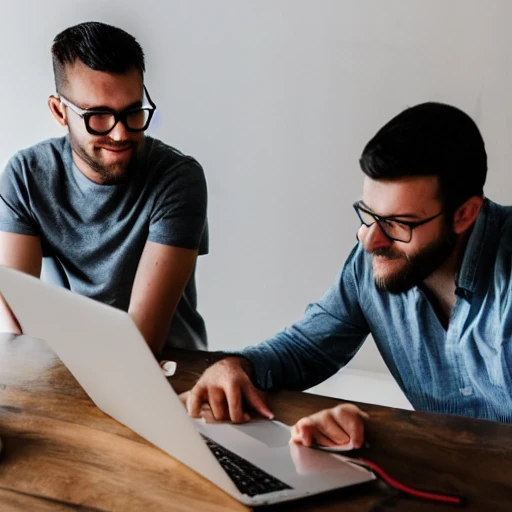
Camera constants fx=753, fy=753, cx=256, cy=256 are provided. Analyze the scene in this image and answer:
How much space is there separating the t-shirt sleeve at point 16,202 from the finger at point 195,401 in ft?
2.95

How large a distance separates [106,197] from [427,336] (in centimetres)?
89

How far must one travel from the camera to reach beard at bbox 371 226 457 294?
140cm

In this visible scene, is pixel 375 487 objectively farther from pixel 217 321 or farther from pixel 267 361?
pixel 217 321

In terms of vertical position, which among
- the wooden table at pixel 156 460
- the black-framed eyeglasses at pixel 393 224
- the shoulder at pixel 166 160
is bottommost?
the wooden table at pixel 156 460

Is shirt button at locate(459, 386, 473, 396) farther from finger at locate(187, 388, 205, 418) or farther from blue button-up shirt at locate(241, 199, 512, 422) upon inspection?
finger at locate(187, 388, 205, 418)

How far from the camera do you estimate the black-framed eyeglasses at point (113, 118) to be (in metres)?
1.77

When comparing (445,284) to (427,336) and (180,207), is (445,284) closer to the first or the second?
(427,336)

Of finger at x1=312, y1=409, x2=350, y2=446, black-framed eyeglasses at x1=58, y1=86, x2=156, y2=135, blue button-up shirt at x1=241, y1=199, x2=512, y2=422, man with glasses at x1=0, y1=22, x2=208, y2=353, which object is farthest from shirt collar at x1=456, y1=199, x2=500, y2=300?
black-framed eyeglasses at x1=58, y1=86, x2=156, y2=135

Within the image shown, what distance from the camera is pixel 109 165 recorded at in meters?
1.85

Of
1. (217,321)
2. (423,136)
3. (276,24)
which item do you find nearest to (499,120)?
(276,24)

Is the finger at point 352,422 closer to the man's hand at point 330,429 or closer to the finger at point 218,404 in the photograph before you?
the man's hand at point 330,429

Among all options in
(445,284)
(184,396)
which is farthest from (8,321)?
(445,284)

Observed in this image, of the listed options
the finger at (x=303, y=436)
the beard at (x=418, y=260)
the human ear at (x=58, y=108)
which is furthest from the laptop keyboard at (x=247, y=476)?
the human ear at (x=58, y=108)

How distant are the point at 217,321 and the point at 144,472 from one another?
1.98 m
